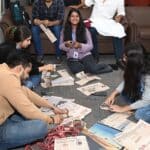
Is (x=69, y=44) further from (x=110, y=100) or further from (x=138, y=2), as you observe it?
(x=138, y=2)

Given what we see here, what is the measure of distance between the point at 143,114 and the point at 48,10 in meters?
2.25

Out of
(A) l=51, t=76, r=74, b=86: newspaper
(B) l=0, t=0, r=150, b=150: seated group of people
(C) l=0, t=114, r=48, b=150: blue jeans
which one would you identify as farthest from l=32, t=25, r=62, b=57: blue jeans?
(C) l=0, t=114, r=48, b=150: blue jeans

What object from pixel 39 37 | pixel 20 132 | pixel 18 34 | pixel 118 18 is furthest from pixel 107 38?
pixel 20 132

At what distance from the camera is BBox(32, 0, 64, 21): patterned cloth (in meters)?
4.66

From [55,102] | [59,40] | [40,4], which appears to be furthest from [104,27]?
[55,102]

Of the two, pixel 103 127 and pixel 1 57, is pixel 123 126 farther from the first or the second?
pixel 1 57

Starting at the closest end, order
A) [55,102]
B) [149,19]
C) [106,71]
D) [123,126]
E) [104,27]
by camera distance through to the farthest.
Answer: [123,126]
[55,102]
[106,71]
[104,27]
[149,19]

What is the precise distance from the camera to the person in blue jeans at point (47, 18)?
182 inches

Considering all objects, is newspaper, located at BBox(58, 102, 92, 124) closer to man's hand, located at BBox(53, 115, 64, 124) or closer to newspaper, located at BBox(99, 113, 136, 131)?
man's hand, located at BBox(53, 115, 64, 124)

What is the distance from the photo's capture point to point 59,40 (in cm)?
459

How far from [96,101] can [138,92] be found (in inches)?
23.1

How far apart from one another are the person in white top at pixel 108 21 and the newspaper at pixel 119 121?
4.82 ft

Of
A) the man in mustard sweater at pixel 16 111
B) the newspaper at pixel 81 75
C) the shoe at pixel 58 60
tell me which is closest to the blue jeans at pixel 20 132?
the man in mustard sweater at pixel 16 111

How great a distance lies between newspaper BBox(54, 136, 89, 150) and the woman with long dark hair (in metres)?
1.60
